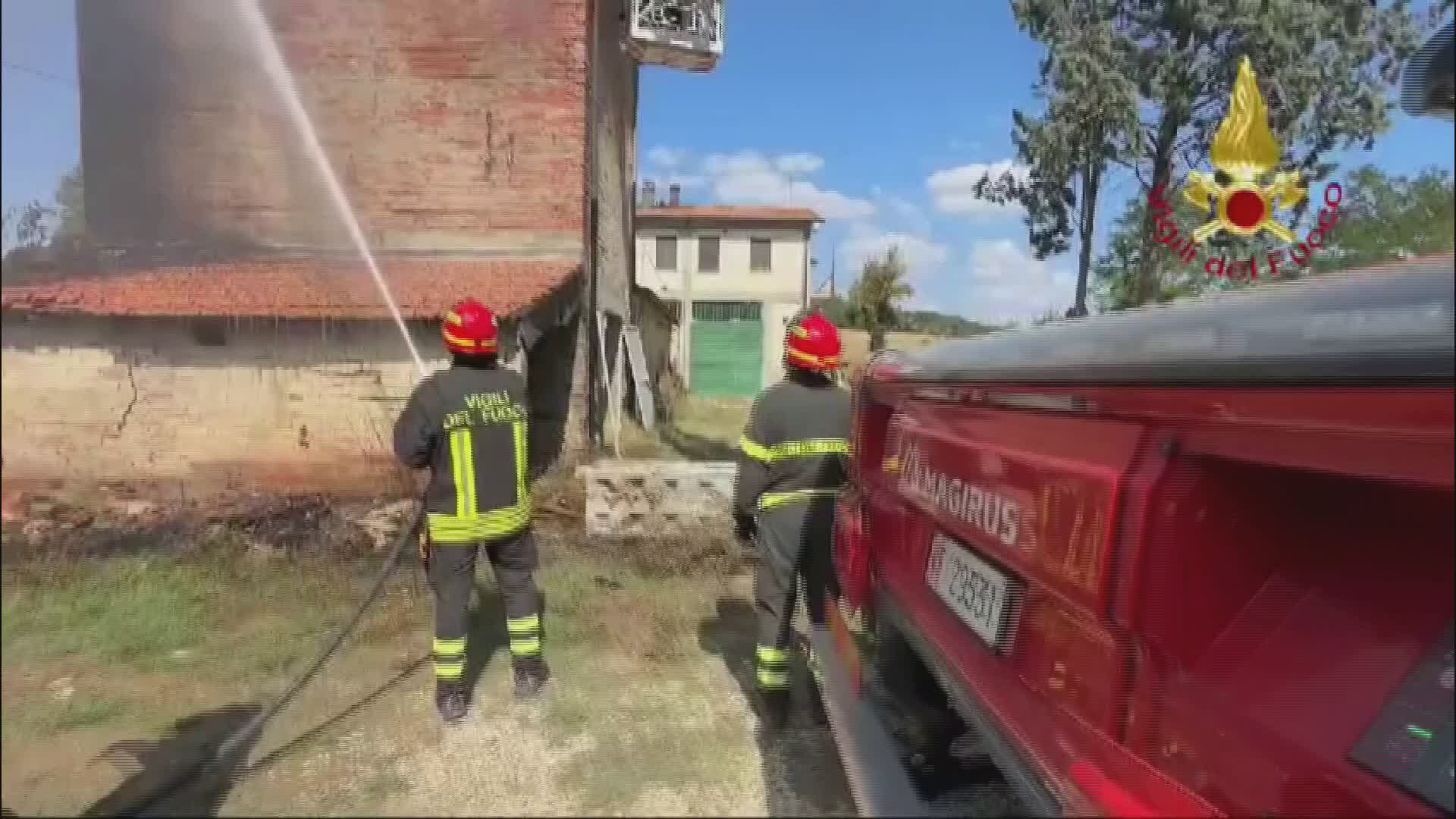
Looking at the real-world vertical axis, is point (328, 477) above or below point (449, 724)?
above

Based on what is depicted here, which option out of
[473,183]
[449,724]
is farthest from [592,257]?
[449,724]

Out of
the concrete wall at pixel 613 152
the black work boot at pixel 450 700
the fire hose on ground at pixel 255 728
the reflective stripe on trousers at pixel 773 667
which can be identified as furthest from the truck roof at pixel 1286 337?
the concrete wall at pixel 613 152

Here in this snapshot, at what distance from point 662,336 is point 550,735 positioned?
18.5 meters

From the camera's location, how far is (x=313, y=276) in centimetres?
245

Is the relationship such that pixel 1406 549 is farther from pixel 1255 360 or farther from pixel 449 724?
pixel 449 724

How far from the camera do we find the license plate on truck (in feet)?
6.41

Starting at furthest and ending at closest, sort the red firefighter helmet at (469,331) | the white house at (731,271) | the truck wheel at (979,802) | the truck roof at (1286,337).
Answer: the white house at (731,271) < the red firefighter helmet at (469,331) < the truck wheel at (979,802) < the truck roof at (1286,337)

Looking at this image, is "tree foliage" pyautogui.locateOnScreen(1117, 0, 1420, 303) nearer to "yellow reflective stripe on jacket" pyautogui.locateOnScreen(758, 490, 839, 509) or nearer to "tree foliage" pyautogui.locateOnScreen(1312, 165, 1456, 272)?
"tree foliage" pyautogui.locateOnScreen(1312, 165, 1456, 272)

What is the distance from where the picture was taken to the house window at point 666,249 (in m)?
34.3

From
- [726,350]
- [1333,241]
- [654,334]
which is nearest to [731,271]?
[726,350]

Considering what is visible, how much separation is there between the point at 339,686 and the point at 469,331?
1.49 metres

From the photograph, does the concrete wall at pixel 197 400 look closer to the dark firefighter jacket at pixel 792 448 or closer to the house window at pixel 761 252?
the dark firefighter jacket at pixel 792 448

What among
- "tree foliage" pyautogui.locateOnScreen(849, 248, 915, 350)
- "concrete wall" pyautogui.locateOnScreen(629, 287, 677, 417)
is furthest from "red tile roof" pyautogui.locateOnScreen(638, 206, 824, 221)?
"tree foliage" pyautogui.locateOnScreen(849, 248, 915, 350)

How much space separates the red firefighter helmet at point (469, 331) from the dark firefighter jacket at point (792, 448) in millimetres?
1189
